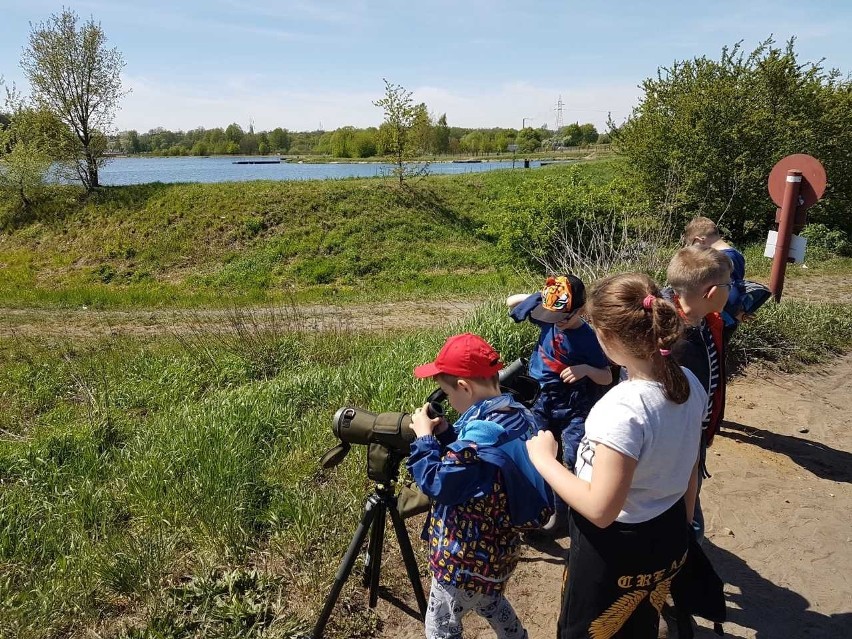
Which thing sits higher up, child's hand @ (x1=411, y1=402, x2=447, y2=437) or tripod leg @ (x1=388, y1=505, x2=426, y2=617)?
child's hand @ (x1=411, y1=402, x2=447, y2=437)

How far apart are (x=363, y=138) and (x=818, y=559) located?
5057 centimetres

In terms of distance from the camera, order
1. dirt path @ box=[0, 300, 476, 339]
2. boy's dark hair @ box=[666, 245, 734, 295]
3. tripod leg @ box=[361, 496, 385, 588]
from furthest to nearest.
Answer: dirt path @ box=[0, 300, 476, 339] < boy's dark hair @ box=[666, 245, 734, 295] < tripod leg @ box=[361, 496, 385, 588]

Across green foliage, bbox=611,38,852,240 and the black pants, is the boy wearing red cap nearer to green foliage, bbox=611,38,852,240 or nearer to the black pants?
the black pants

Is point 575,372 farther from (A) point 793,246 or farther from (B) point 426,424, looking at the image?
(A) point 793,246

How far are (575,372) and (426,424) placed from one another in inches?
55.1

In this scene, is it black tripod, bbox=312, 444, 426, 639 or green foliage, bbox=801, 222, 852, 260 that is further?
Result: green foliage, bbox=801, 222, 852, 260

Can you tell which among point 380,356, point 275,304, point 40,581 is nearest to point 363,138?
point 275,304

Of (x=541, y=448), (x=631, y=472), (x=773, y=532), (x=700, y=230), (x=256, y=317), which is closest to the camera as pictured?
(x=631, y=472)

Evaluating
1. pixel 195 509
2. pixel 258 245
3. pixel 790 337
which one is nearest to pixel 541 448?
pixel 195 509

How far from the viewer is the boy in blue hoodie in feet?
6.34

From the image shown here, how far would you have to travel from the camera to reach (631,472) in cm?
167

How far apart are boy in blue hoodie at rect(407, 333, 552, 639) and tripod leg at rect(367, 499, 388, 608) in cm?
29

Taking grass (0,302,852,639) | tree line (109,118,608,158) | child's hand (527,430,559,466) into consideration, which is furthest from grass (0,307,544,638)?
tree line (109,118,608,158)

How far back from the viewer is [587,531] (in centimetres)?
187
